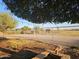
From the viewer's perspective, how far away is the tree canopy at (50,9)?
11.4 meters

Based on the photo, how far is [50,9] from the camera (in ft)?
38.4

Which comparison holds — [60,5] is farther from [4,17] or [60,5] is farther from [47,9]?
[4,17]

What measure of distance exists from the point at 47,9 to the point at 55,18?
109 centimetres

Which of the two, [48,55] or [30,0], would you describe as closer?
[48,55]

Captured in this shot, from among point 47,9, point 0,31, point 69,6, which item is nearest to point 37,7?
point 47,9

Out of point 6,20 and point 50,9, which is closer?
point 50,9

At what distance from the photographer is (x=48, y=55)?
33.7 feet

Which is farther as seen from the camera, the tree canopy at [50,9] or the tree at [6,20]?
the tree at [6,20]

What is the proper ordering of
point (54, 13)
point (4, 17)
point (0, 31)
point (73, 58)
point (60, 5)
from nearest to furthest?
1. point (60, 5)
2. point (54, 13)
3. point (73, 58)
4. point (0, 31)
5. point (4, 17)

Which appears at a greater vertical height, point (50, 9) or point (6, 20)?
point (6, 20)

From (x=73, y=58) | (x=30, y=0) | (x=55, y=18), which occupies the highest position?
(x=30, y=0)

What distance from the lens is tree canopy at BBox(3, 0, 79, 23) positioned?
11361 millimetres

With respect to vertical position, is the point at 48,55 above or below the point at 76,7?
below

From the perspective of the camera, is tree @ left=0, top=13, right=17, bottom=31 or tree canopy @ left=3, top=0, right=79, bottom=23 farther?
tree @ left=0, top=13, right=17, bottom=31
